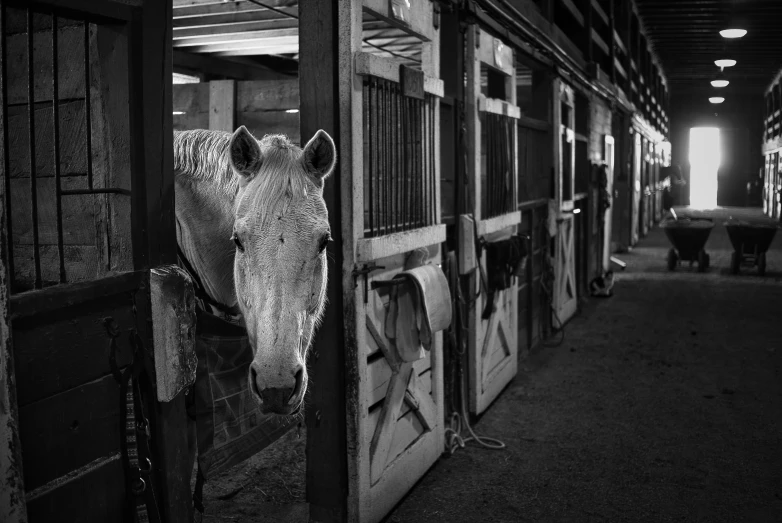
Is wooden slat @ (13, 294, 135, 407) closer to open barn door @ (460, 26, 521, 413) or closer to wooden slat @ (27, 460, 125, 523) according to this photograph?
wooden slat @ (27, 460, 125, 523)

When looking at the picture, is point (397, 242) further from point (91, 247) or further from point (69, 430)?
point (69, 430)

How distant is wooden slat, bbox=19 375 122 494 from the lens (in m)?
1.59

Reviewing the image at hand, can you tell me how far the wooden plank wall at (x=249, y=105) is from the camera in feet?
16.2

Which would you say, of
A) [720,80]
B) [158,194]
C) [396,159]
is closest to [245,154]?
[158,194]

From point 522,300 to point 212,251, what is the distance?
4189 mm

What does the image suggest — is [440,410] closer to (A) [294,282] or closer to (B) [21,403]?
(A) [294,282]

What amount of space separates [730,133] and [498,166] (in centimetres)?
2845

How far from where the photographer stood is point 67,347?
1.68 meters

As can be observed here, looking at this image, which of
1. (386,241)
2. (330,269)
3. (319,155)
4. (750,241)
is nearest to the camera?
(319,155)

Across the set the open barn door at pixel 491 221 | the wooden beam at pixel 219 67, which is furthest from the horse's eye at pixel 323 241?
the wooden beam at pixel 219 67

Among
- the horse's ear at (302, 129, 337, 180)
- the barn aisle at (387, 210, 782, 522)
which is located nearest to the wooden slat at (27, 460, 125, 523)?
the horse's ear at (302, 129, 337, 180)

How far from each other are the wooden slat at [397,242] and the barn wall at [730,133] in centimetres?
2964

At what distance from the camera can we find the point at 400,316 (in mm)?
3336

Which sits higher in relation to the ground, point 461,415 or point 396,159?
point 396,159
